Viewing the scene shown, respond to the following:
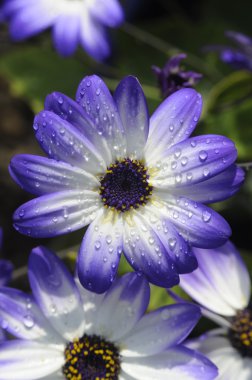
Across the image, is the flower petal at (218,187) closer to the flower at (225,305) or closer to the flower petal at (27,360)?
the flower at (225,305)

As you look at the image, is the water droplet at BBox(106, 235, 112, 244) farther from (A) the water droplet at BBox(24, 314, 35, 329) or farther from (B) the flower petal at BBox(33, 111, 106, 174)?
(A) the water droplet at BBox(24, 314, 35, 329)

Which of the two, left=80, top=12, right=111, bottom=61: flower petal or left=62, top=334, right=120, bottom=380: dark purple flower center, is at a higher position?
left=80, top=12, right=111, bottom=61: flower petal

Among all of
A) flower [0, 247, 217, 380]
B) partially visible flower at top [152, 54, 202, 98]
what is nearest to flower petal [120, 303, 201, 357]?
flower [0, 247, 217, 380]

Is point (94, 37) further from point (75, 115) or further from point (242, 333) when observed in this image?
point (242, 333)

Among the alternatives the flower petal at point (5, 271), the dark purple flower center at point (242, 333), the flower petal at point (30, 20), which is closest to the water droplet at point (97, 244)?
the flower petal at point (5, 271)

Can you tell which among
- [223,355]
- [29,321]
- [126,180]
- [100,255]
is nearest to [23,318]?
[29,321]

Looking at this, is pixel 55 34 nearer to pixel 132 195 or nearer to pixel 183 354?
pixel 132 195
